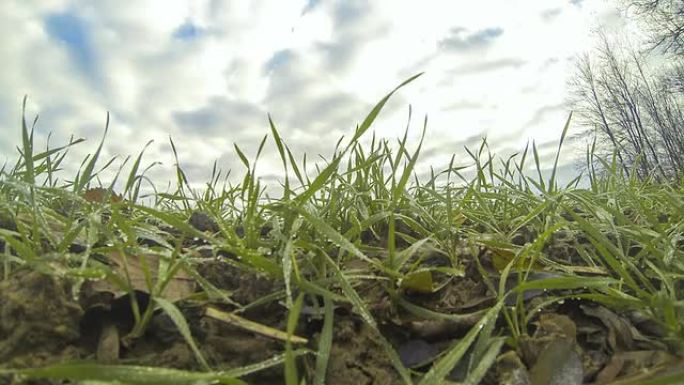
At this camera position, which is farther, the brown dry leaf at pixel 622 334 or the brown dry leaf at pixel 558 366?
the brown dry leaf at pixel 622 334

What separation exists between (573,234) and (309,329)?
0.90m

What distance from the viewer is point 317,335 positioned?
876mm

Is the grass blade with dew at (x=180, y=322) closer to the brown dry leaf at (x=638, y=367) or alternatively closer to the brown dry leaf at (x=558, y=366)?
the brown dry leaf at (x=558, y=366)

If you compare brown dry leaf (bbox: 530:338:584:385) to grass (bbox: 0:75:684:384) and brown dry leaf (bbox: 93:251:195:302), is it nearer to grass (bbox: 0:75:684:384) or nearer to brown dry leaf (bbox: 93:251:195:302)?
grass (bbox: 0:75:684:384)

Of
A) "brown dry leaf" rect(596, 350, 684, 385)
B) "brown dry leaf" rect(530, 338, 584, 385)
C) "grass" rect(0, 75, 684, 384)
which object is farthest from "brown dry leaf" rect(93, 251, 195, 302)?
"brown dry leaf" rect(596, 350, 684, 385)

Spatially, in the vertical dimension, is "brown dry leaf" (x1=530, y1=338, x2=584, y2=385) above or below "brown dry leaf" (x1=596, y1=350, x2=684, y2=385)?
above

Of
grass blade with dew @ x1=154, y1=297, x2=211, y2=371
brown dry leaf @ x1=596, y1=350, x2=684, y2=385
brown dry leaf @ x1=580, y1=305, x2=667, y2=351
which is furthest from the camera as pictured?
brown dry leaf @ x1=580, y1=305, x2=667, y2=351

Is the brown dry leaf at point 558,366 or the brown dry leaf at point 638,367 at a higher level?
the brown dry leaf at point 558,366

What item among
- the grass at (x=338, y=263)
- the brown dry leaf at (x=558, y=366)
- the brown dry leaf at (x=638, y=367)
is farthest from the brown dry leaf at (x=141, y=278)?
the brown dry leaf at (x=638, y=367)

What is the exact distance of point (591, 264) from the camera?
4.07 ft

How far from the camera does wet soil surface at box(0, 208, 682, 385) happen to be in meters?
0.80

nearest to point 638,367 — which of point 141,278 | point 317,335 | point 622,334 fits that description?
point 622,334

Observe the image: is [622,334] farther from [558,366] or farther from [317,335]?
[317,335]

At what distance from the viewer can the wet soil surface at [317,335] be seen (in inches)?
31.5
